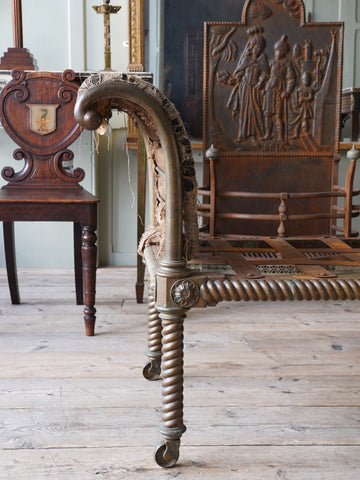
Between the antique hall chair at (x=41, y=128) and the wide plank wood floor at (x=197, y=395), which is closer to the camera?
the wide plank wood floor at (x=197, y=395)

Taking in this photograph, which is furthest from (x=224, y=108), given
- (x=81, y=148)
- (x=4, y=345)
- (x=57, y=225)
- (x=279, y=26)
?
(x=4, y=345)

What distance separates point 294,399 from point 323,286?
1.72 ft

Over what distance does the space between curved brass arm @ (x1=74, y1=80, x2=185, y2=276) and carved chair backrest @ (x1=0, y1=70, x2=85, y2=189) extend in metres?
1.26

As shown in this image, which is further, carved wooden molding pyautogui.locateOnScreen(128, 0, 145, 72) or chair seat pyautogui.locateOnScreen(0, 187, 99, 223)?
carved wooden molding pyautogui.locateOnScreen(128, 0, 145, 72)

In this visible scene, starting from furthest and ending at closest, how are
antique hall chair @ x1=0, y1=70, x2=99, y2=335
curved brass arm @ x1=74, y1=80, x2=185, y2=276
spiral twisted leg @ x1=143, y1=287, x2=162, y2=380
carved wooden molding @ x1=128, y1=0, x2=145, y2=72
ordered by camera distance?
carved wooden molding @ x1=128, y1=0, x2=145, y2=72 < antique hall chair @ x1=0, y1=70, x2=99, y2=335 < spiral twisted leg @ x1=143, y1=287, x2=162, y2=380 < curved brass arm @ x1=74, y1=80, x2=185, y2=276

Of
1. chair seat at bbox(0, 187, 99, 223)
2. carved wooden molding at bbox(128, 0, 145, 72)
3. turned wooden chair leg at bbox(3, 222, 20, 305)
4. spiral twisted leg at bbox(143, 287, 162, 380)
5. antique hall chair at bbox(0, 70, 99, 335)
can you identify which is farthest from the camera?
carved wooden molding at bbox(128, 0, 145, 72)

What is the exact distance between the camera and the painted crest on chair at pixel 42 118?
245 centimetres

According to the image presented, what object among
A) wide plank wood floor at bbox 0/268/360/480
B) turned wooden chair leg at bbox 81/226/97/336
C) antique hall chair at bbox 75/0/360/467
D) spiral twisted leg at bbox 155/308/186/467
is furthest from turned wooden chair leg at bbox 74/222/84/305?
spiral twisted leg at bbox 155/308/186/467

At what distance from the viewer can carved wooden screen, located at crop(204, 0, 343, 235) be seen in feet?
8.91

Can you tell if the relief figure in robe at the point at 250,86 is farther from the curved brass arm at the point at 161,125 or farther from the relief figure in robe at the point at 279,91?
the curved brass arm at the point at 161,125

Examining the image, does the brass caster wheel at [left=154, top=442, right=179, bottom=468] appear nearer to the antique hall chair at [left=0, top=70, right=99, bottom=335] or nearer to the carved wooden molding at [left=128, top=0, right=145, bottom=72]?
the antique hall chair at [left=0, top=70, right=99, bottom=335]

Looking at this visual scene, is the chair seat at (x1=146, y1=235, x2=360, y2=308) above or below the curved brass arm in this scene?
below

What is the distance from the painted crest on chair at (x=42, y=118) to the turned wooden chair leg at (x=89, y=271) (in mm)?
579

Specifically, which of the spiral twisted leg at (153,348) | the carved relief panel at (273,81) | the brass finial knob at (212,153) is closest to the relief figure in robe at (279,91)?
the carved relief panel at (273,81)
